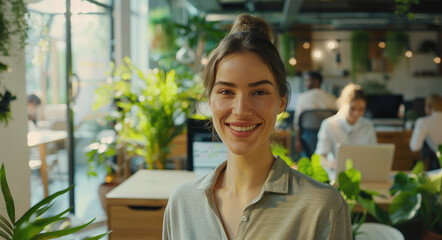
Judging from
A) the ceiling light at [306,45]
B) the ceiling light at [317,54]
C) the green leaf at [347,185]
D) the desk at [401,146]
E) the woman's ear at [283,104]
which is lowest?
the desk at [401,146]

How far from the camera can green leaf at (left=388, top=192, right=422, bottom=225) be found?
211 centimetres

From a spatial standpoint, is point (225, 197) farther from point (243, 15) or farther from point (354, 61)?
point (354, 61)

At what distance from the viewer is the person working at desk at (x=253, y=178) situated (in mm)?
1105

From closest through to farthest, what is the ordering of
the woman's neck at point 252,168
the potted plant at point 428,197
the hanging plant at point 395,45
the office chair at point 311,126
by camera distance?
1. the woman's neck at point 252,168
2. the potted plant at point 428,197
3. the office chair at point 311,126
4. the hanging plant at point 395,45

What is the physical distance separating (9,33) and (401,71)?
427 inches

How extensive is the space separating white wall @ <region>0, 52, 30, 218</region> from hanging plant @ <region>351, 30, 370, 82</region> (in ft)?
31.6

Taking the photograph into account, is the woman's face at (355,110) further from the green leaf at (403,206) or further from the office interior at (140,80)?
the green leaf at (403,206)

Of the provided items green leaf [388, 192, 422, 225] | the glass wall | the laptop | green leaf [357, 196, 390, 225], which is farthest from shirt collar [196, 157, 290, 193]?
the glass wall

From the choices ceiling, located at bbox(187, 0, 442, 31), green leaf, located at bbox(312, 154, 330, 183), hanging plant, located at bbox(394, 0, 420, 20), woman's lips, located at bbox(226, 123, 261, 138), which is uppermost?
ceiling, located at bbox(187, 0, 442, 31)

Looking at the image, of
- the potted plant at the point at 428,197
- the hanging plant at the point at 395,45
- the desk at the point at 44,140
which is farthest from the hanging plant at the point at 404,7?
the hanging plant at the point at 395,45

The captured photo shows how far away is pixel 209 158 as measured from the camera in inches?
113

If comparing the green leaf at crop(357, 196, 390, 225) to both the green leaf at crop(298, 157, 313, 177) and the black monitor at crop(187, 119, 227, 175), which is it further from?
the black monitor at crop(187, 119, 227, 175)

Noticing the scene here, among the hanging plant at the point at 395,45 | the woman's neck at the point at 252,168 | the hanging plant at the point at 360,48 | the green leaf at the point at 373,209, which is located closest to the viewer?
the woman's neck at the point at 252,168

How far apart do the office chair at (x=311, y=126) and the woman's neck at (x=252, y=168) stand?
141 inches
